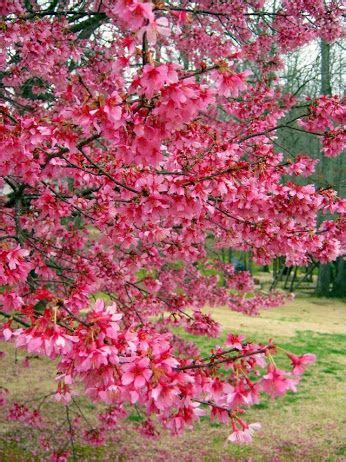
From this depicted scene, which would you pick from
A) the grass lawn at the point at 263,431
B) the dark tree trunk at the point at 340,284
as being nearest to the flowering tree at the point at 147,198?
the grass lawn at the point at 263,431

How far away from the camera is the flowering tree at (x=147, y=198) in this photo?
1.97 meters

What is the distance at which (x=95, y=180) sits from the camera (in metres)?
3.65

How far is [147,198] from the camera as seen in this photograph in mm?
2701

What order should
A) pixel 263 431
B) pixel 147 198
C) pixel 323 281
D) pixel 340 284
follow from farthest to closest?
pixel 340 284 → pixel 323 281 → pixel 263 431 → pixel 147 198

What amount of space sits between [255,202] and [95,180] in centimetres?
116

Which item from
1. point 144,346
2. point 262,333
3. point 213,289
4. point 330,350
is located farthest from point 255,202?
point 262,333

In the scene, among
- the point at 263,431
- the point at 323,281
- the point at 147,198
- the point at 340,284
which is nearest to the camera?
the point at 147,198

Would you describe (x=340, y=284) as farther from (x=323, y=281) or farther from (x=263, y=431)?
(x=263, y=431)

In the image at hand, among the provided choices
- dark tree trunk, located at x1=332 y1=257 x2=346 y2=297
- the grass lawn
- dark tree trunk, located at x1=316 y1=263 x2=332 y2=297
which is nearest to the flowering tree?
the grass lawn

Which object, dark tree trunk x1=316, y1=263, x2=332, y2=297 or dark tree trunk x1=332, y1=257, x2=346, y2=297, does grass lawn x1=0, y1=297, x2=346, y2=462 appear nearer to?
dark tree trunk x1=316, y1=263, x2=332, y2=297

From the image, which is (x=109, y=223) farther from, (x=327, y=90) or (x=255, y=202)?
(x=327, y=90)

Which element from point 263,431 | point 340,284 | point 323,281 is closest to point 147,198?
point 263,431

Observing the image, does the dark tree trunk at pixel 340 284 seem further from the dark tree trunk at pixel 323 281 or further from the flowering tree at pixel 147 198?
the flowering tree at pixel 147 198

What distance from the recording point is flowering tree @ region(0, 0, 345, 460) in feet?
6.46
